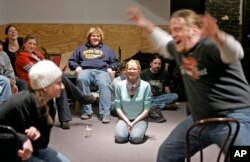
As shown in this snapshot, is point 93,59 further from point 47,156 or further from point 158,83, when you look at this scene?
point 47,156

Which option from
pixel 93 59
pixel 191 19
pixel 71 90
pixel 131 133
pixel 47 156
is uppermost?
pixel 191 19

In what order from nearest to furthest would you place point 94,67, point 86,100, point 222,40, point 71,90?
point 222,40 < point 71,90 < point 86,100 < point 94,67

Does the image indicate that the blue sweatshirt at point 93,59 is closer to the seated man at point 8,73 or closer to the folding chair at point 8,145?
the seated man at point 8,73

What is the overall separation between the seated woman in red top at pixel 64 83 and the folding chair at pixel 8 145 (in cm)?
237

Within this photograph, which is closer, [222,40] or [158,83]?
[222,40]

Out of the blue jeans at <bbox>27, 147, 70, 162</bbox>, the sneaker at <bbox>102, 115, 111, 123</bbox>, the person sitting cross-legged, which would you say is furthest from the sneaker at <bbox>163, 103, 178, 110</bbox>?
the blue jeans at <bbox>27, 147, 70, 162</bbox>

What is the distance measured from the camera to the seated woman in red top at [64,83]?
486 cm

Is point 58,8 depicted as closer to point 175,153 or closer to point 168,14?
point 168,14

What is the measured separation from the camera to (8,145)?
2.45 metres

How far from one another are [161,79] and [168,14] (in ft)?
5.58

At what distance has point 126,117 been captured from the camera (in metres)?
4.54

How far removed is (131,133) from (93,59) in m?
1.55

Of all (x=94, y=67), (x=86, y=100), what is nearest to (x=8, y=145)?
(x=86, y=100)

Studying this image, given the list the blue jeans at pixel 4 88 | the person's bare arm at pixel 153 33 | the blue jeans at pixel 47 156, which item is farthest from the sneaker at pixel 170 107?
the blue jeans at pixel 47 156
